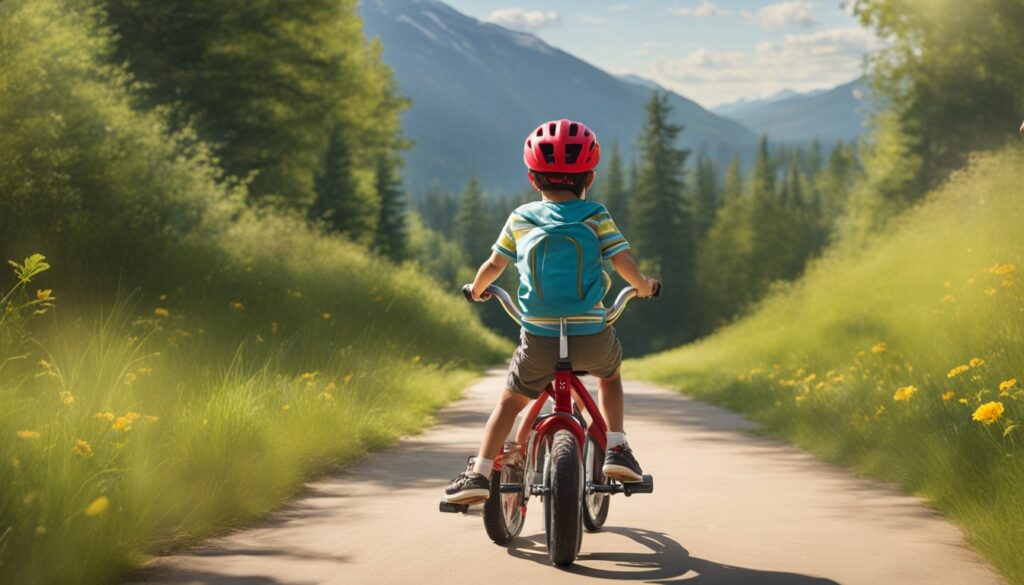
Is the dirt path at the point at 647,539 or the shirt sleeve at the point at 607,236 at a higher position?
the shirt sleeve at the point at 607,236

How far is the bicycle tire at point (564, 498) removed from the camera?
5789mm

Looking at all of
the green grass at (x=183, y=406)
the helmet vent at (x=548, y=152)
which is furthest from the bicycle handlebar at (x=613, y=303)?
the green grass at (x=183, y=406)

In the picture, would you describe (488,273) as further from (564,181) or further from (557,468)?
(557,468)

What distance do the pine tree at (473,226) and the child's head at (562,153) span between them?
15042 centimetres

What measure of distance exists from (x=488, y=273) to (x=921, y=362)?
22.5 feet

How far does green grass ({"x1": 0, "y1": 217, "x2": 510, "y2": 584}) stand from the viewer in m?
5.62

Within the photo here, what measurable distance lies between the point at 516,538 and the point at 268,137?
96.8 feet

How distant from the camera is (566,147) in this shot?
6.20 metres

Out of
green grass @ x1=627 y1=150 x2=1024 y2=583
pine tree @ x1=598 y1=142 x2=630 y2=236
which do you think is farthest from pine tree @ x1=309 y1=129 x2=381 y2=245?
pine tree @ x1=598 y1=142 x2=630 y2=236

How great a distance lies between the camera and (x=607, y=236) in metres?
6.22

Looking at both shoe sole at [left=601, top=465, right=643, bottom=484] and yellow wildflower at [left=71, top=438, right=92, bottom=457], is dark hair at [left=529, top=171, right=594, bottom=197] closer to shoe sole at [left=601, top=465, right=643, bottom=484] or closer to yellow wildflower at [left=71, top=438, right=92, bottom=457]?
shoe sole at [left=601, top=465, right=643, bottom=484]

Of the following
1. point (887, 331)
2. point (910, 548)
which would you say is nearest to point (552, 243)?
point (910, 548)

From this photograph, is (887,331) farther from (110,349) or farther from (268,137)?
(268,137)

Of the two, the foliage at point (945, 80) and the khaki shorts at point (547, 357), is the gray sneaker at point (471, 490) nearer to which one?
the khaki shorts at point (547, 357)
